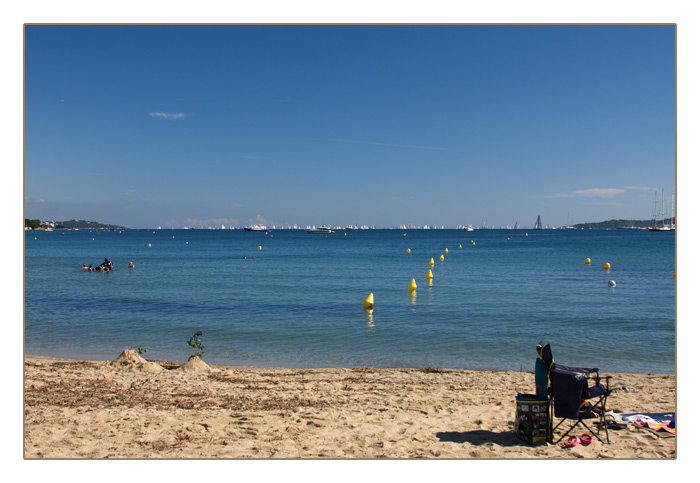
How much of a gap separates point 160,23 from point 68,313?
18331mm

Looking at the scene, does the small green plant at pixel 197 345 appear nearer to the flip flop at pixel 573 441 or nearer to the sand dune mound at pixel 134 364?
the sand dune mound at pixel 134 364

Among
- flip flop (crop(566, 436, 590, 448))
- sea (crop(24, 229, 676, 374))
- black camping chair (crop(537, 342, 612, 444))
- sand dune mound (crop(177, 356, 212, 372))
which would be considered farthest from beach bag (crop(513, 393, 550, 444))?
sand dune mound (crop(177, 356, 212, 372))

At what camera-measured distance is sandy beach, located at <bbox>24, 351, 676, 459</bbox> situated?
6164mm

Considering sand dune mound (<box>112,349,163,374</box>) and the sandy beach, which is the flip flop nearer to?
the sandy beach

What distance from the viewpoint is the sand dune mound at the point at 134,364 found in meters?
10.4

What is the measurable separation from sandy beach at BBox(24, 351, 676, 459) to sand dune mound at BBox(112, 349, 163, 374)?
28 mm

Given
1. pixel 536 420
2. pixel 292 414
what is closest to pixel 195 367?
pixel 292 414

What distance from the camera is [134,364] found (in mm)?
10656

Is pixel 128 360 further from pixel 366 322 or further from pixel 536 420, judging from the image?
pixel 366 322

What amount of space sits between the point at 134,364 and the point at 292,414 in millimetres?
4772

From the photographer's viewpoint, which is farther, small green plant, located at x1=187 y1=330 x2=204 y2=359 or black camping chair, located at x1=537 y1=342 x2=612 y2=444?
small green plant, located at x1=187 y1=330 x2=204 y2=359

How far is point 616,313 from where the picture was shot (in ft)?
63.3

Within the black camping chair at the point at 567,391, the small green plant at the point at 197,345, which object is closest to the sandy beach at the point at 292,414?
the black camping chair at the point at 567,391

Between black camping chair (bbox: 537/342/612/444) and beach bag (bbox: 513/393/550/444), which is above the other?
black camping chair (bbox: 537/342/612/444)
